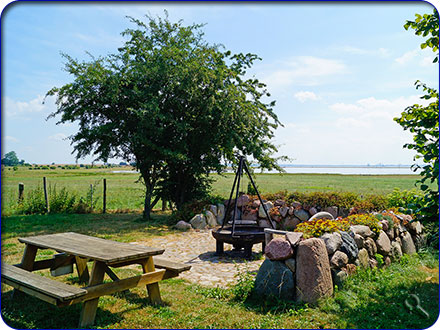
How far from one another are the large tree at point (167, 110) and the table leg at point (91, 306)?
746cm

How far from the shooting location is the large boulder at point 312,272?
15.7ft

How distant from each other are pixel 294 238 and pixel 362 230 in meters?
1.94

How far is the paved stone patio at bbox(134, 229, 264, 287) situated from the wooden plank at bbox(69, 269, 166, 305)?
124 centimetres

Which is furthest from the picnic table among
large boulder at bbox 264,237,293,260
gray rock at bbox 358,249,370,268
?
gray rock at bbox 358,249,370,268

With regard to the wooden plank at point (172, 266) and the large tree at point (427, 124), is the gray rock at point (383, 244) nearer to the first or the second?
the large tree at point (427, 124)

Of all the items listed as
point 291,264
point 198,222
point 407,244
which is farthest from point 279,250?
point 198,222

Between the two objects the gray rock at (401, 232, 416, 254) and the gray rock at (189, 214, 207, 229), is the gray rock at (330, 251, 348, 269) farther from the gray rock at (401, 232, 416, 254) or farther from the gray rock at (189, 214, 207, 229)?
the gray rock at (189, 214, 207, 229)

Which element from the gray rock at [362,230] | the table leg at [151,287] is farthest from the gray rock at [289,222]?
the table leg at [151,287]

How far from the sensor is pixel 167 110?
12984 millimetres

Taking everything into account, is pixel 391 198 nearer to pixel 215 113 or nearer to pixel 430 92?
pixel 430 92

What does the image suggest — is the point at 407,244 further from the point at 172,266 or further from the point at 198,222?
the point at 198,222

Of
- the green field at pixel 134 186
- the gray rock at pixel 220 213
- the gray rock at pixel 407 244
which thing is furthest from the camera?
the green field at pixel 134 186

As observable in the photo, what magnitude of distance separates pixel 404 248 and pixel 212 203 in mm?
6375

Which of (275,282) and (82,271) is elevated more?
(275,282)
